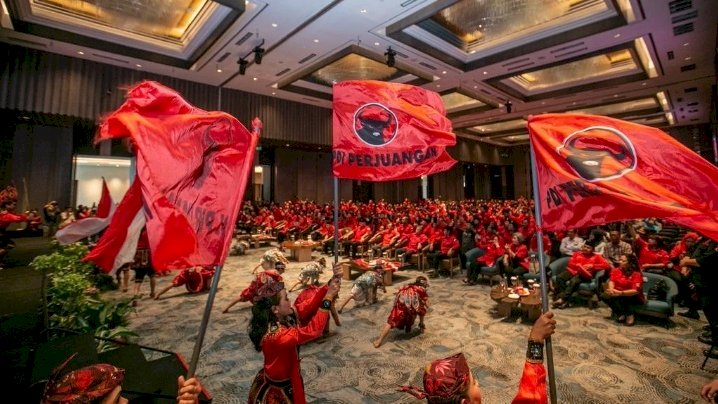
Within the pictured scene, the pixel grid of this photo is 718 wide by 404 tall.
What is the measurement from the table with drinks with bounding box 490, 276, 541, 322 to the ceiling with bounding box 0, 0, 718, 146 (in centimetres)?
639

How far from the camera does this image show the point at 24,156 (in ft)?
41.4

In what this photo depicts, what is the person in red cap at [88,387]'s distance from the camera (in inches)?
52.0

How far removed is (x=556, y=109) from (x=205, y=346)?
62.9 feet

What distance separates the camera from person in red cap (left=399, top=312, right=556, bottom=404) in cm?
164

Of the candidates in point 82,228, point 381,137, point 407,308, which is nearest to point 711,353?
point 407,308

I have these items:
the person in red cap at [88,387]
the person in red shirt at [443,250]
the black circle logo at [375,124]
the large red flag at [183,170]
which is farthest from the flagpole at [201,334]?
the person in red shirt at [443,250]

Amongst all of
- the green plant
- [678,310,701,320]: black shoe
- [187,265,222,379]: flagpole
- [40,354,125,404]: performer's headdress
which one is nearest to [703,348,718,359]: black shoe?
[678,310,701,320]: black shoe

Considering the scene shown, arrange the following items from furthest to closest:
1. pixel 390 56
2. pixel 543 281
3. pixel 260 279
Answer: pixel 390 56 < pixel 260 279 < pixel 543 281

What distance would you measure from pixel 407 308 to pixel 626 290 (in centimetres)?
362

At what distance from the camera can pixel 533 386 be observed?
1.71 meters

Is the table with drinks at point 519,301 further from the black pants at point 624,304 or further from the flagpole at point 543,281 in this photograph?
the flagpole at point 543,281

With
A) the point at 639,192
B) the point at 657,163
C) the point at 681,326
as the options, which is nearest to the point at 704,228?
the point at 639,192

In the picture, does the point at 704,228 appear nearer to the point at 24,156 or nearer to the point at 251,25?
the point at 251,25

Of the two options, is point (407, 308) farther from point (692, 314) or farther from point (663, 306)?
point (692, 314)
